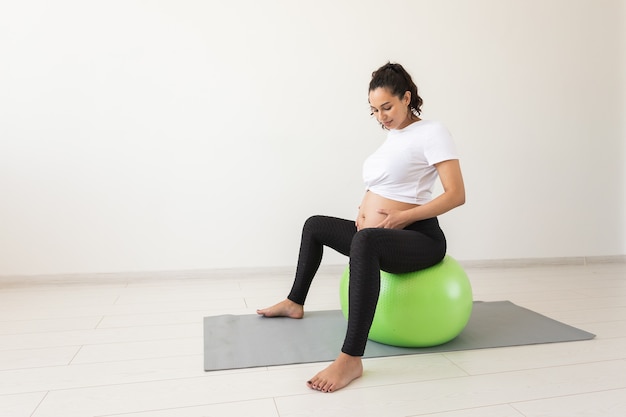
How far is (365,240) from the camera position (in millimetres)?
1602

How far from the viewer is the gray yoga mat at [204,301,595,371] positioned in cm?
174

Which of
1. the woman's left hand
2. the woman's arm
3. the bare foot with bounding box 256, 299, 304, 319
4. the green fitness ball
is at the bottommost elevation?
the bare foot with bounding box 256, 299, 304, 319

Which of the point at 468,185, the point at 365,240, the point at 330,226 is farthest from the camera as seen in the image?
the point at 468,185

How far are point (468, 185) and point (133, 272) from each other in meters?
2.15

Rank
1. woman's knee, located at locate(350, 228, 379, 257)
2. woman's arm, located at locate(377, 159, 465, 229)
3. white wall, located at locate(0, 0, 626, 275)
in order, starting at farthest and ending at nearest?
white wall, located at locate(0, 0, 626, 275), woman's arm, located at locate(377, 159, 465, 229), woman's knee, located at locate(350, 228, 379, 257)

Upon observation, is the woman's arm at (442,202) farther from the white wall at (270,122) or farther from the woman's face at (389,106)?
the white wall at (270,122)

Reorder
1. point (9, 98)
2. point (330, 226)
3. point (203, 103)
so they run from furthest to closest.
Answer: point (203, 103) < point (9, 98) < point (330, 226)

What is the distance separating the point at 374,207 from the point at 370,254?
0.34 m

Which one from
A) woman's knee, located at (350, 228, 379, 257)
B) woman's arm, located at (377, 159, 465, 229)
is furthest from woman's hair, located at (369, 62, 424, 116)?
woman's knee, located at (350, 228, 379, 257)

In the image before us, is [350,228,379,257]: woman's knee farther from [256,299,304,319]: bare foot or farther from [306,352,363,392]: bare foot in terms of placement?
[256,299,304,319]: bare foot

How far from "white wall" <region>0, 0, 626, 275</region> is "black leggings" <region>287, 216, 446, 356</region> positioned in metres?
1.18

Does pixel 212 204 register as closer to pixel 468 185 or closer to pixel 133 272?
pixel 133 272

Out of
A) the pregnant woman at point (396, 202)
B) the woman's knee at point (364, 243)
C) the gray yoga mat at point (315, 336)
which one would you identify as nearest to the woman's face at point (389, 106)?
the pregnant woman at point (396, 202)

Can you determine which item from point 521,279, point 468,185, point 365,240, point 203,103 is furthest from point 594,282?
point 203,103
